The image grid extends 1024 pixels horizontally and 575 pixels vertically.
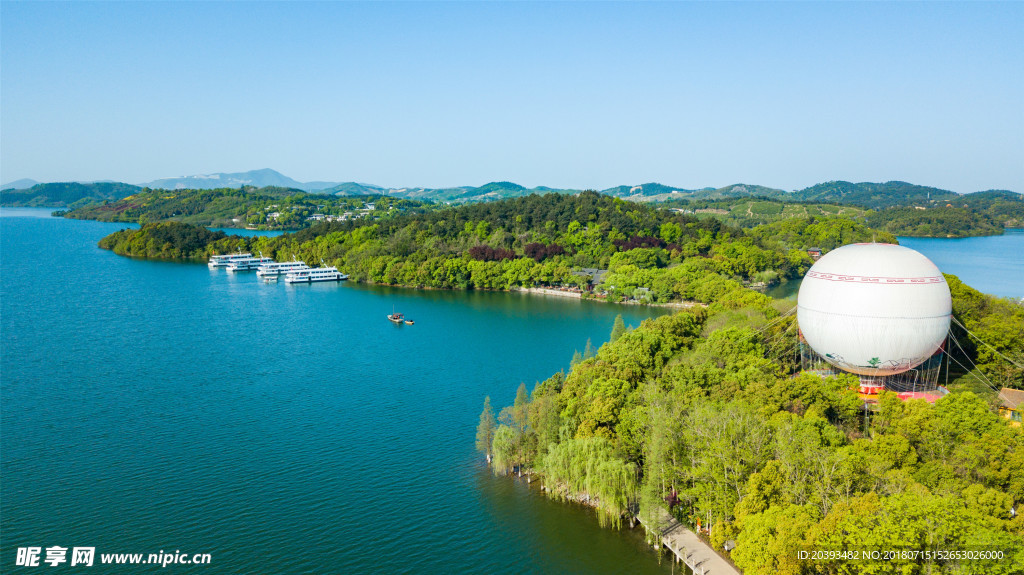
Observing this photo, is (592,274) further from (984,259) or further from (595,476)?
(984,259)

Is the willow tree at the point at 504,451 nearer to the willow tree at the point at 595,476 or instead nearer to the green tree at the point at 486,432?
the green tree at the point at 486,432

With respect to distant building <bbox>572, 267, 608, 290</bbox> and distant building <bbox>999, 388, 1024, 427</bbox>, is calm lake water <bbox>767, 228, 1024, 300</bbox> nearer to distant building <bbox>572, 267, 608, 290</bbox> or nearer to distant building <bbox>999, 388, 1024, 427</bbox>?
distant building <bbox>999, 388, 1024, 427</bbox>

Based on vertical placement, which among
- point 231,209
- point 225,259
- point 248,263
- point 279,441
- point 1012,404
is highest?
point 231,209

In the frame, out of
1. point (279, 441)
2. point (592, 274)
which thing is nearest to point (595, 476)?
point (279, 441)

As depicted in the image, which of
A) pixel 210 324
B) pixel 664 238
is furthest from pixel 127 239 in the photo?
pixel 664 238

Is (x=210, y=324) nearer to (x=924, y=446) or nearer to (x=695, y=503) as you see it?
(x=695, y=503)

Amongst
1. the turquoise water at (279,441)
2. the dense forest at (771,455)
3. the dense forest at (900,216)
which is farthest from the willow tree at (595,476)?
the dense forest at (900,216)
